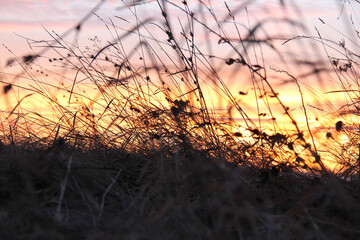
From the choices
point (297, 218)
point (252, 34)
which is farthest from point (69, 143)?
point (297, 218)

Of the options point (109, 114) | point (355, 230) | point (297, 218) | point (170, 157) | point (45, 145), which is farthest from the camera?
point (109, 114)

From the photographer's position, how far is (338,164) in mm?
2111

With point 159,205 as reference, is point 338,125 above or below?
above

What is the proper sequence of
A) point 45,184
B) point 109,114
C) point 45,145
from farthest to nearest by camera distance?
point 109,114 < point 45,145 < point 45,184

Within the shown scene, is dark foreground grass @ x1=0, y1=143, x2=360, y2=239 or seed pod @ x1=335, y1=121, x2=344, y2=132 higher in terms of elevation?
seed pod @ x1=335, y1=121, x2=344, y2=132

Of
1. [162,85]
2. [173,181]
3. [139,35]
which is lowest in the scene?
[173,181]

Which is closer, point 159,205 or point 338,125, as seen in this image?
point 159,205

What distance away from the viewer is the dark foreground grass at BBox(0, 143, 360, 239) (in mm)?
1228

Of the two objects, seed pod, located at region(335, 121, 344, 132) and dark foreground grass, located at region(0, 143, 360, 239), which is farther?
seed pod, located at region(335, 121, 344, 132)

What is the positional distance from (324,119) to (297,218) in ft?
3.22

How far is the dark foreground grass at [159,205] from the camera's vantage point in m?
1.23

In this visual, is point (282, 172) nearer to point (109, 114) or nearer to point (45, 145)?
point (109, 114)

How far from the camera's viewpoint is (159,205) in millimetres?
1404

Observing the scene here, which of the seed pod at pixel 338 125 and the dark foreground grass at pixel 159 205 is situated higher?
the seed pod at pixel 338 125
